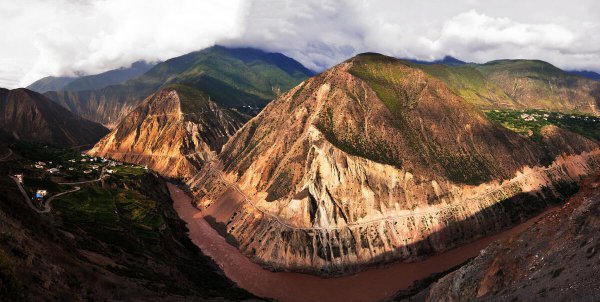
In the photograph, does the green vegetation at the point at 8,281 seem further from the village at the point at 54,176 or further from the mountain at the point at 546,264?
the village at the point at 54,176

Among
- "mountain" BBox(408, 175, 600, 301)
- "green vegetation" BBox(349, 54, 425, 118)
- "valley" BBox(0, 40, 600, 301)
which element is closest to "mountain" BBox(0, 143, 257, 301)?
"valley" BBox(0, 40, 600, 301)

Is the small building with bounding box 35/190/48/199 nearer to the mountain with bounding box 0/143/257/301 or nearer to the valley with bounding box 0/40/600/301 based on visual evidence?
the valley with bounding box 0/40/600/301

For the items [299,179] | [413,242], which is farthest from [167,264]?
[413,242]

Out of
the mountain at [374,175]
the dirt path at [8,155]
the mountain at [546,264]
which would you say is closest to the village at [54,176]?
A: the dirt path at [8,155]

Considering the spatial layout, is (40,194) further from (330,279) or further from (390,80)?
(390,80)

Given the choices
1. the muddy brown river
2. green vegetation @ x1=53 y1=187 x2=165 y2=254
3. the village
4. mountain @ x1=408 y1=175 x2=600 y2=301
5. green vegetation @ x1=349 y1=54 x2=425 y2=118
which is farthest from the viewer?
green vegetation @ x1=349 y1=54 x2=425 y2=118

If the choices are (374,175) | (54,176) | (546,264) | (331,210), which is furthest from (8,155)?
(546,264)

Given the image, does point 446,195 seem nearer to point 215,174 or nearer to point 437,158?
point 437,158
